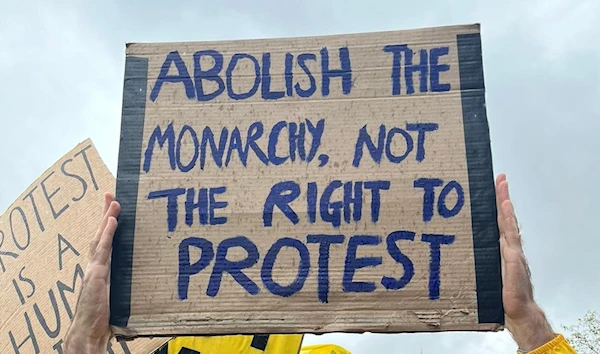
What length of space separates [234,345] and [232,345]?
0.5 inches

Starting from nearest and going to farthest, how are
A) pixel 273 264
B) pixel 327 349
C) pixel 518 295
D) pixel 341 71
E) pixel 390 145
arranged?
pixel 518 295 → pixel 273 264 → pixel 390 145 → pixel 341 71 → pixel 327 349

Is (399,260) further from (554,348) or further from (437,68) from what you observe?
(437,68)

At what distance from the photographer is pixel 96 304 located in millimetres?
2111

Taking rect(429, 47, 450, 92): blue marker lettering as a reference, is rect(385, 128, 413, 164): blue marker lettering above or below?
below

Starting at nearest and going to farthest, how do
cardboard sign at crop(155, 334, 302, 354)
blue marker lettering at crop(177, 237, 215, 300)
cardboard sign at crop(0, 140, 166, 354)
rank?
blue marker lettering at crop(177, 237, 215, 300)
cardboard sign at crop(0, 140, 166, 354)
cardboard sign at crop(155, 334, 302, 354)

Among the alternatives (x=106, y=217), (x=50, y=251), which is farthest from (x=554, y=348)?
(x=50, y=251)

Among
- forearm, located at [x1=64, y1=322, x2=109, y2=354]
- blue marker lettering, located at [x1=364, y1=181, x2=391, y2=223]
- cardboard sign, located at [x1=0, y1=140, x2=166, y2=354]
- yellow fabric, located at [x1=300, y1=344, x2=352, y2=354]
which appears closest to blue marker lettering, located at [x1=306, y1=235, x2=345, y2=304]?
blue marker lettering, located at [x1=364, y1=181, x2=391, y2=223]

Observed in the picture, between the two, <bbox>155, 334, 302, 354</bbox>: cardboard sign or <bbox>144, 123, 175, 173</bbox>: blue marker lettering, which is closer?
<bbox>144, 123, 175, 173</bbox>: blue marker lettering

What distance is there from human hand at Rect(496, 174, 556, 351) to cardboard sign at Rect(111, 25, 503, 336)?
0.03 m

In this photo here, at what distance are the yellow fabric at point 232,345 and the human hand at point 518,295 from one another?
1562mm

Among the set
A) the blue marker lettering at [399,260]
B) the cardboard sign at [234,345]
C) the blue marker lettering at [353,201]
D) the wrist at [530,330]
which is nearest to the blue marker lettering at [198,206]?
the blue marker lettering at [353,201]

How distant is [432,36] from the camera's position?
7.55 ft

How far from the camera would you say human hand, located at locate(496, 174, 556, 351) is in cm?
197

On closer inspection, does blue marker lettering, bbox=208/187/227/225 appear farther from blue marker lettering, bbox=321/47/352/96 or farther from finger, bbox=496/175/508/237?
finger, bbox=496/175/508/237
